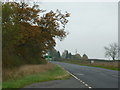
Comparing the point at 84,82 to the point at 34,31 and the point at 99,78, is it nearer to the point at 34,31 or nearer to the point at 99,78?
the point at 99,78

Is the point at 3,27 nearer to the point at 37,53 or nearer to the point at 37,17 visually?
the point at 37,17

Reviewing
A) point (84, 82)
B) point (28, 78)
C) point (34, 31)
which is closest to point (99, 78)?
point (84, 82)

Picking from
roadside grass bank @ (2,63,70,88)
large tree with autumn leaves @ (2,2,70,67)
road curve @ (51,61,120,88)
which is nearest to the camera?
roadside grass bank @ (2,63,70,88)

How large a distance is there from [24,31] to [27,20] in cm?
271

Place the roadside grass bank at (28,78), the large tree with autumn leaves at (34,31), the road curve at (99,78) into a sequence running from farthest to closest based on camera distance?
1. the large tree with autumn leaves at (34,31)
2. the road curve at (99,78)
3. the roadside grass bank at (28,78)

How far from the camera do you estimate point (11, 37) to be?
28.1 metres

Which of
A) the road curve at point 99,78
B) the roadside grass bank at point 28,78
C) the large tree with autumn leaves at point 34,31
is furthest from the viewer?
the large tree with autumn leaves at point 34,31

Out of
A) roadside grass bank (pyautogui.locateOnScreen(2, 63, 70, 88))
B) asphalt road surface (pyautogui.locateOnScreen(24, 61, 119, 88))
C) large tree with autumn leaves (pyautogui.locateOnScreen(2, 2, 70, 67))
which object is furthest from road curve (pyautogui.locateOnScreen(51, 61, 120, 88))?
large tree with autumn leaves (pyautogui.locateOnScreen(2, 2, 70, 67))

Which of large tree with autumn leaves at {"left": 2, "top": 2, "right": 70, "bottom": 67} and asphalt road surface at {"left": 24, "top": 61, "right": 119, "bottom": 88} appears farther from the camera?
large tree with autumn leaves at {"left": 2, "top": 2, "right": 70, "bottom": 67}

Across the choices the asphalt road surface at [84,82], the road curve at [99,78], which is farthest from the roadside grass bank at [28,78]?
the road curve at [99,78]

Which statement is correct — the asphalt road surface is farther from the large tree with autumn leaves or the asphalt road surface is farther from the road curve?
the large tree with autumn leaves

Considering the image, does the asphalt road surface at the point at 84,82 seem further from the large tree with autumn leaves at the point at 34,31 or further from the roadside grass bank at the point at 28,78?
the large tree with autumn leaves at the point at 34,31

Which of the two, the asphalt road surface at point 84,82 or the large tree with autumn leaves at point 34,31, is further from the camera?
the large tree with autumn leaves at point 34,31

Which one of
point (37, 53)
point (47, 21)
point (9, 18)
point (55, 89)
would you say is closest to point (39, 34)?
point (47, 21)
